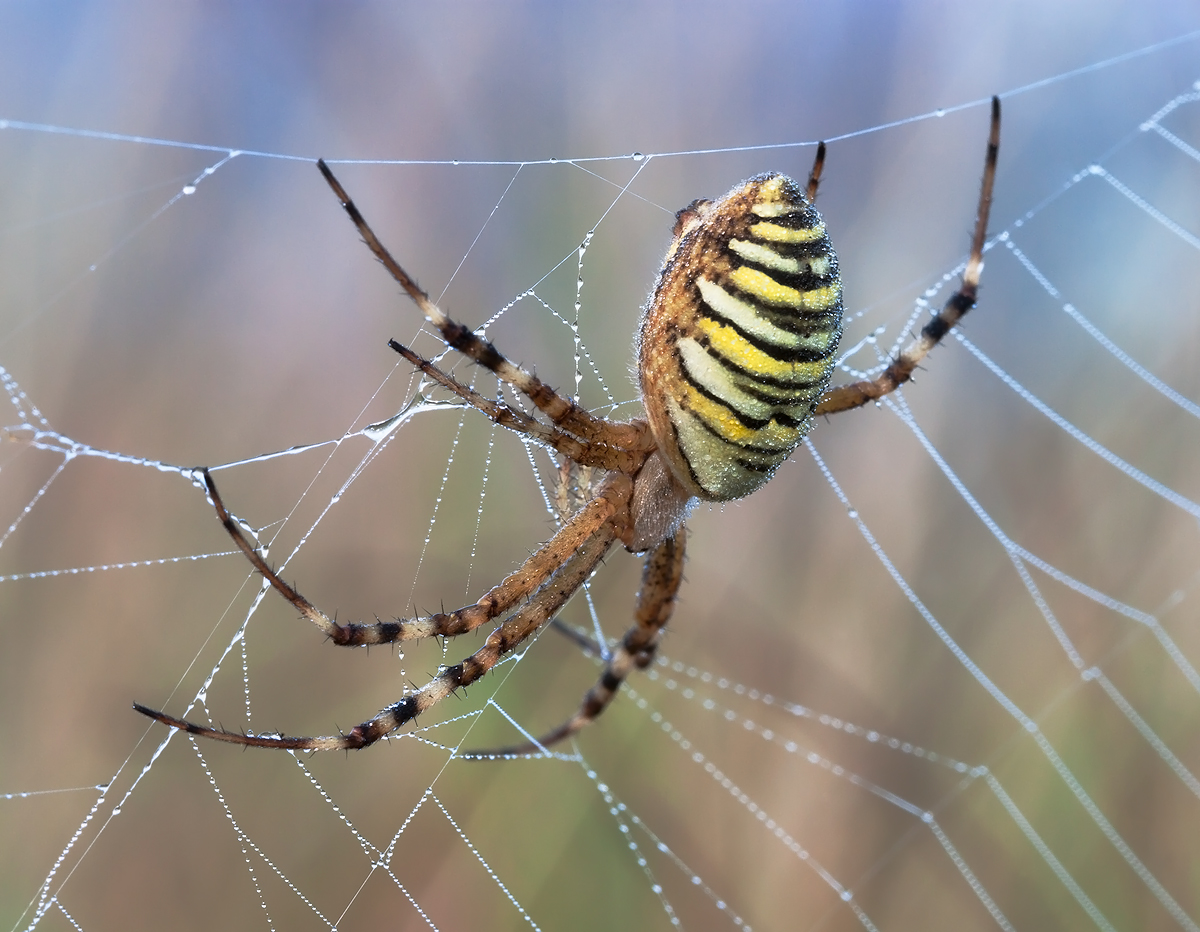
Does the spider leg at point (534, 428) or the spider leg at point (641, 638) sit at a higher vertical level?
the spider leg at point (534, 428)

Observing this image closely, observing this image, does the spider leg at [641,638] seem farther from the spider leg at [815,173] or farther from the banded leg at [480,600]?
the spider leg at [815,173]

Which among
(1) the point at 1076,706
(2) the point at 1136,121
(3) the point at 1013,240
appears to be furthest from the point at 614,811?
(2) the point at 1136,121

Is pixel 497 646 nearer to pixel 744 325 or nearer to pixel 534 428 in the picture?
pixel 534 428

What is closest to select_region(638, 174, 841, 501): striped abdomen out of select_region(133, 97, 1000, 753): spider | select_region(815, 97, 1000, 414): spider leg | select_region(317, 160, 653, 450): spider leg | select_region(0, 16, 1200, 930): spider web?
select_region(133, 97, 1000, 753): spider

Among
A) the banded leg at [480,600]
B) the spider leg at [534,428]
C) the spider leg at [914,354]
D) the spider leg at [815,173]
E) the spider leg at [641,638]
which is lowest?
the spider leg at [641,638]

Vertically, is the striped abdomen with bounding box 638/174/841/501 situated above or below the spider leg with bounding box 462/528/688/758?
above

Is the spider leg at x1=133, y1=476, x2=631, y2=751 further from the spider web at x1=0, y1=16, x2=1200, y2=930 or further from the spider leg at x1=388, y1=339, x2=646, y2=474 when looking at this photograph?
the spider web at x1=0, y1=16, x2=1200, y2=930

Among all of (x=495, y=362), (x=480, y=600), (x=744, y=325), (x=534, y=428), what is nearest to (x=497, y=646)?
(x=480, y=600)

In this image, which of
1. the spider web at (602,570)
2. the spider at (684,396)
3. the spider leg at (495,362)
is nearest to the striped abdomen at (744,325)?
the spider at (684,396)
